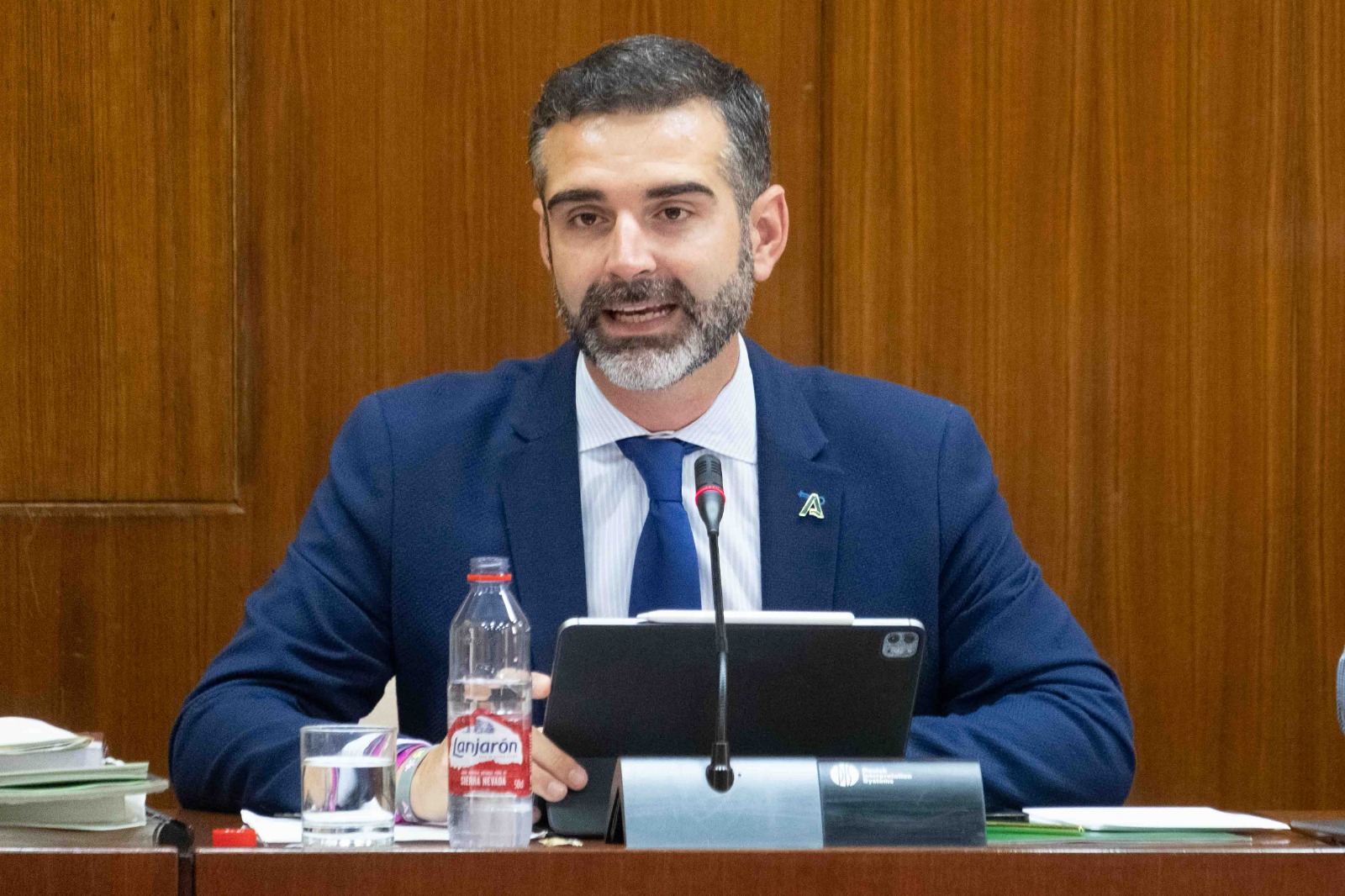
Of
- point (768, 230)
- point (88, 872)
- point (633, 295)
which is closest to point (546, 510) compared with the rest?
point (633, 295)

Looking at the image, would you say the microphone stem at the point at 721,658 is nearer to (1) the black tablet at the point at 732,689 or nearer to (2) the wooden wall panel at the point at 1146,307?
(1) the black tablet at the point at 732,689

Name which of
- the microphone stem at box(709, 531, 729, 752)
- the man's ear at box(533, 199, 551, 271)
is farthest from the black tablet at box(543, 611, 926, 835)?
the man's ear at box(533, 199, 551, 271)

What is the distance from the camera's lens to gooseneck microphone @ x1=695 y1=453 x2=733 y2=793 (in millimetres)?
1146

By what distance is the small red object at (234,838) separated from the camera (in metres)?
1.14

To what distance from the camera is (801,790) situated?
45.1 inches

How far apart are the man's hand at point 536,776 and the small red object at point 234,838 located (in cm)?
17

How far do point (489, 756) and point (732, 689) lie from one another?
8.5 inches

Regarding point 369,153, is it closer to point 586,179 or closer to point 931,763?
point 586,179

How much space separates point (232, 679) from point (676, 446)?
0.60m

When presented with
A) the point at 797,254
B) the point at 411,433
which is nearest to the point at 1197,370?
the point at 797,254

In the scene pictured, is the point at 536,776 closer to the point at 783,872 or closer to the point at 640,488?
the point at 783,872

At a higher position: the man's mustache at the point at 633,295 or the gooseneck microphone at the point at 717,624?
the man's mustache at the point at 633,295

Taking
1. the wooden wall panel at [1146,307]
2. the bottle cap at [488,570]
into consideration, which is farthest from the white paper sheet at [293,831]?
the wooden wall panel at [1146,307]

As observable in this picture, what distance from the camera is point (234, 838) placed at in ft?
3.78
